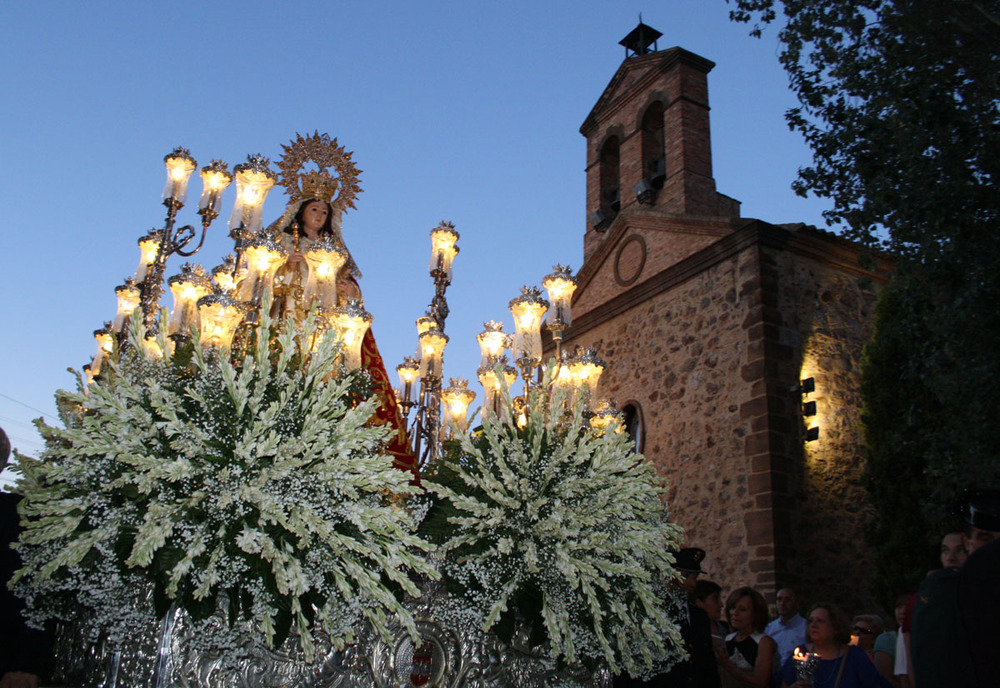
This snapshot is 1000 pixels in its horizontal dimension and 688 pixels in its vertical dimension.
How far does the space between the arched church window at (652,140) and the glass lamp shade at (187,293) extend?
10822 mm

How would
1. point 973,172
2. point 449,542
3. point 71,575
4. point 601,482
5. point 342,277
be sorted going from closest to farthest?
1. point 71,575
2. point 449,542
3. point 601,482
4. point 342,277
5. point 973,172

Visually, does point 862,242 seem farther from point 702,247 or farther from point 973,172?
point 702,247

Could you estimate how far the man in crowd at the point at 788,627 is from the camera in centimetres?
566

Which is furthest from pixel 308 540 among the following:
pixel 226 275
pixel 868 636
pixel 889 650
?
pixel 868 636

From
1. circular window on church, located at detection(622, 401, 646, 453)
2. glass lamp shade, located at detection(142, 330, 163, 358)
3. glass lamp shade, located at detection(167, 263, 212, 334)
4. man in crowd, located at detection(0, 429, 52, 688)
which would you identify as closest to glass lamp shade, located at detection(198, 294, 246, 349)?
glass lamp shade, located at detection(142, 330, 163, 358)

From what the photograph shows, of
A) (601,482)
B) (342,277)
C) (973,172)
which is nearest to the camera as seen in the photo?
(601,482)

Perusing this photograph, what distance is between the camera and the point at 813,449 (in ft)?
34.4

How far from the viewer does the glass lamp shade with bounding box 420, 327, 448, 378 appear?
20.5 feet

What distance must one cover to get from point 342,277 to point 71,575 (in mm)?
4613

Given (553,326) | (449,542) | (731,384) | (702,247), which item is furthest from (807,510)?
(449,542)

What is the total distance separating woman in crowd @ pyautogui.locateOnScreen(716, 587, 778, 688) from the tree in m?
3.95

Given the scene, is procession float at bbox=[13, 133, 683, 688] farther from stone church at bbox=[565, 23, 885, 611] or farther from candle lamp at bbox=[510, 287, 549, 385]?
stone church at bbox=[565, 23, 885, 611]

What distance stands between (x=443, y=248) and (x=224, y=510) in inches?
188

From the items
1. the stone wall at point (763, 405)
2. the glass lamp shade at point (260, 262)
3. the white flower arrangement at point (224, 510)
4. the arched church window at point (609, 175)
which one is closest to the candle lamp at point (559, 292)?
the glass lamp shade at point (260, 262)
